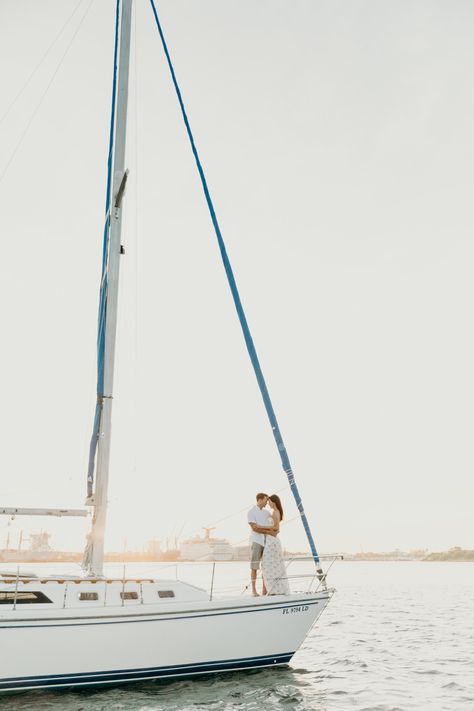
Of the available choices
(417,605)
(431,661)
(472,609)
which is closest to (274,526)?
(431,661)

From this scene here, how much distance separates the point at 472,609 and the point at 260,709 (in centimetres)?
2142

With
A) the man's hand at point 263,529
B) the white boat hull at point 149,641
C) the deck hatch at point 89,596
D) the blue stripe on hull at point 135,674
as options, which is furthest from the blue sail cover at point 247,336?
the deck hatch at point 89,596

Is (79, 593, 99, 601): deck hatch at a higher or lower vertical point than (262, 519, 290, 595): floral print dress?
lower

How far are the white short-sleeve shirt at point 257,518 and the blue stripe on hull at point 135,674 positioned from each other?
6.42ft

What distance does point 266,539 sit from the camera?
9773mm

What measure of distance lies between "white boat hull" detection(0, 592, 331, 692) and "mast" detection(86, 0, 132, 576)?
4.69 ft

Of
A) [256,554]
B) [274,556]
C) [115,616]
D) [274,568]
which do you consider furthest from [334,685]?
[115,616]

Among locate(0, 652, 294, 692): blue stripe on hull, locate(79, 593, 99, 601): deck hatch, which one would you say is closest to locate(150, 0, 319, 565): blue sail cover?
locate(0, 652, 294, 692): blue stripe on hull

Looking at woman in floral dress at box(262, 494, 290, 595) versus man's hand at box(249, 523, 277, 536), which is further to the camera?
man's hand at box(249, 523, 277, 536)

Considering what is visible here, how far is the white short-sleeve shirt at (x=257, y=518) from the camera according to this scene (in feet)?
32.1

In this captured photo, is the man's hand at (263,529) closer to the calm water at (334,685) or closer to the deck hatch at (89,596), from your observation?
the calm water at (334,685)

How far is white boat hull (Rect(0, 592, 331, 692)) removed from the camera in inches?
296

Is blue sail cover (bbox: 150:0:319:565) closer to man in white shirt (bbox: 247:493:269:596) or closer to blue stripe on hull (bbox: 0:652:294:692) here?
man in white shirt (bbox: 247:493:269:596)

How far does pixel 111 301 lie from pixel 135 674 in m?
6.37
